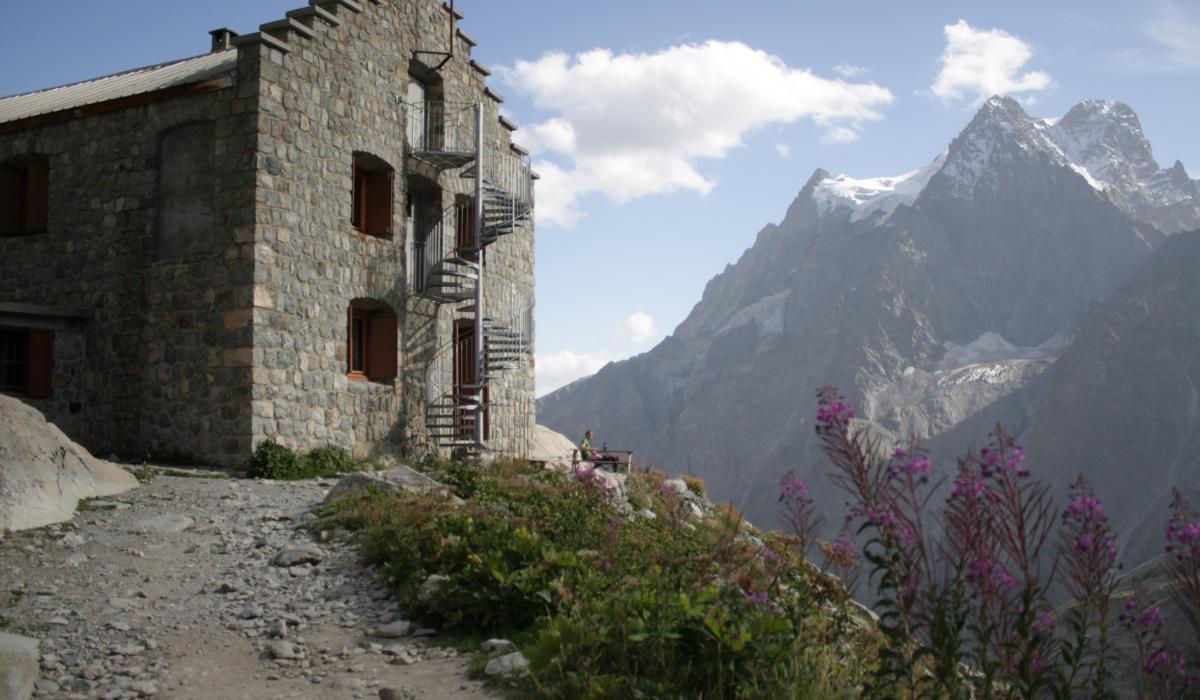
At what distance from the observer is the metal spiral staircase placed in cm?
1989

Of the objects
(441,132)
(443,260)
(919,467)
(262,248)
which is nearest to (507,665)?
(919,467)

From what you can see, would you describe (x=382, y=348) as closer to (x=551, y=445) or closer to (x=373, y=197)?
(x=373, y=197)

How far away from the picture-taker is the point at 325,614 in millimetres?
8195

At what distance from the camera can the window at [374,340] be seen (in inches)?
744

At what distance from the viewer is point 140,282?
55.5ft

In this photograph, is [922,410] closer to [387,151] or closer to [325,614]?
[387,151]

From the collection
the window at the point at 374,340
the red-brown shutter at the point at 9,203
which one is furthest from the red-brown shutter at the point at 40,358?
the window at the point at 374,340

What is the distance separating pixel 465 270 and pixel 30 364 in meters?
8.50

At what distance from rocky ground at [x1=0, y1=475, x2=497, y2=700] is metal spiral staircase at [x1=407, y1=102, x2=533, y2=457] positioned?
8.59 meters

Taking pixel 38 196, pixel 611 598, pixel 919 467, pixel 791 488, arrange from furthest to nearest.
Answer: pixel 38 196
pixel 611 598
pixel 791 488
pixel 919 467

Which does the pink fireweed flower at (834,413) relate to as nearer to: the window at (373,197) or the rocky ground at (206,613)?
the rocky ground at (206,613)

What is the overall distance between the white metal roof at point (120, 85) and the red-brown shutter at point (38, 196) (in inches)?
47.8

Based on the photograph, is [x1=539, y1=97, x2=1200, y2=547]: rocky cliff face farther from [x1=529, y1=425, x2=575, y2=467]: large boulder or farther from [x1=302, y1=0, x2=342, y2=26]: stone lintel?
[x1=302, y1=0, x2=342, y2=26]: stone lintel

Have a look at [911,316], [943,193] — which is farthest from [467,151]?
[943,193]
